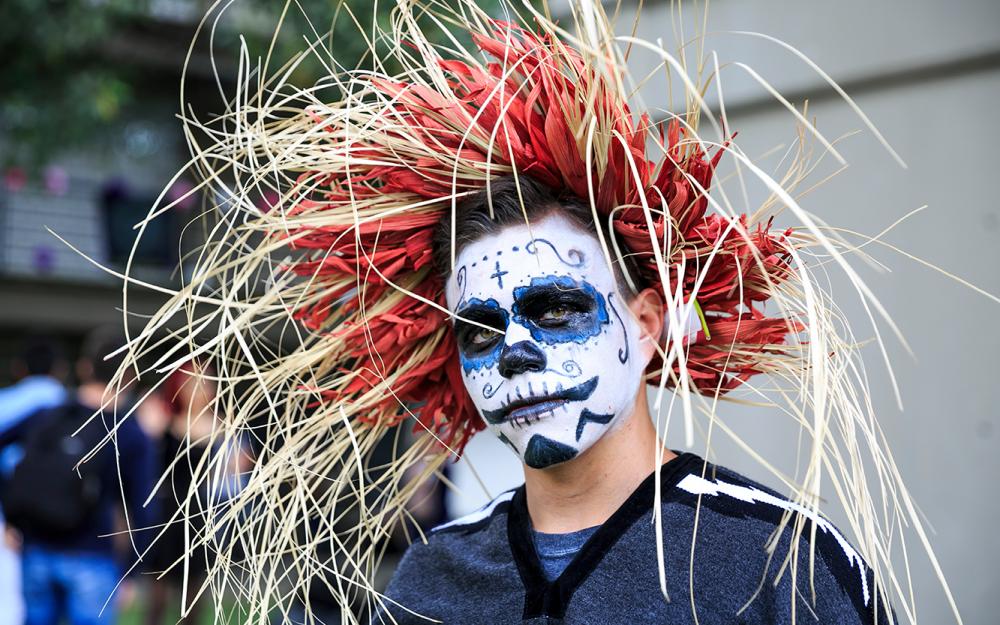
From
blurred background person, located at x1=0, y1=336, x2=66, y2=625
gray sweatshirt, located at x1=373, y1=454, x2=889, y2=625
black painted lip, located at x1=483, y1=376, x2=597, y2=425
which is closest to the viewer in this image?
gray sweatshirt, located at x1=373, y1=454, x2=889, y2=625

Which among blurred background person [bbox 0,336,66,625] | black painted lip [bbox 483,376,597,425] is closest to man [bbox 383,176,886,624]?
black painted lip [bbox 483,376,597,425]

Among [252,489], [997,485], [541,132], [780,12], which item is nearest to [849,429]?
[541,132]

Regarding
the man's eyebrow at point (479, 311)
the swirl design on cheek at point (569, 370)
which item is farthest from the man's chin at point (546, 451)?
the man's eyebrow at point (479, 311)

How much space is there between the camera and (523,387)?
5.93ft

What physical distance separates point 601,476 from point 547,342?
0.27 meters

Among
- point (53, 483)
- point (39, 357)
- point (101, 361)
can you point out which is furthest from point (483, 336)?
point (39, 357)

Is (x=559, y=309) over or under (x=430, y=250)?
under

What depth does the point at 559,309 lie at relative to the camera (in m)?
1.85

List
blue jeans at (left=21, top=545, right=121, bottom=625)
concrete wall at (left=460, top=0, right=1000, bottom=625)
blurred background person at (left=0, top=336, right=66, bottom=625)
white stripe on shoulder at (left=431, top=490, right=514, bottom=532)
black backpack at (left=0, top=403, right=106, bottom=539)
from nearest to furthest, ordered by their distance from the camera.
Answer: white stripe on shoulder at (left=431, top=490, right=514, bottom=532) → concrete wall at (left=460, top=0, right=1000, bottom=625) → black backpack at (left=0, top=403, right=106, bottom=539) → blue jeans at (left=21, top=545, right=121, bottom=625) → blurred background person at (left=0, top=336, right=66, bottom=625)

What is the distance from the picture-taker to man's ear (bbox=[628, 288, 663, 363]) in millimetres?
1922

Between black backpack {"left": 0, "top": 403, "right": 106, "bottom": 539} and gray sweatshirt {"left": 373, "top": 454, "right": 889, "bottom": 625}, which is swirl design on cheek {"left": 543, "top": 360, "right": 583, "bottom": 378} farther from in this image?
black backpack {"left": 0, "top": 403, "right": 106, "bottom": 539}

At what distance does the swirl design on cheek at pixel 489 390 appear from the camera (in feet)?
6.03

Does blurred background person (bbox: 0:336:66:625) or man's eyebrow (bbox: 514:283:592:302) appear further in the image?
blurred background person (bbox: 0:336:66:625)

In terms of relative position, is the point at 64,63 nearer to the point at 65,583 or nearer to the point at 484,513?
the point at 65,583
